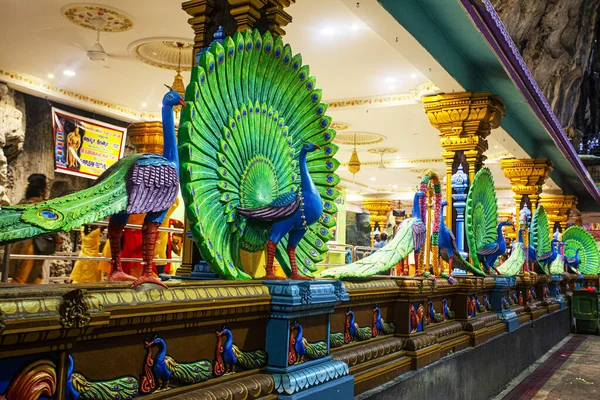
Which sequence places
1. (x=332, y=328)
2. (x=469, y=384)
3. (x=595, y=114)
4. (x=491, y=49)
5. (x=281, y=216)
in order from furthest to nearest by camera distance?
(x=595, y=114)
(x=491, y=49)
(x=469, y=384)
(x=332, y=328)
(x=281, y=216)

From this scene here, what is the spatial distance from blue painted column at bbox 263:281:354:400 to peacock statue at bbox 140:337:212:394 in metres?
0.36

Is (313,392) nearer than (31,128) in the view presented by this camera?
Yes

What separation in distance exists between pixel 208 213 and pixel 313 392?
755 millimetres

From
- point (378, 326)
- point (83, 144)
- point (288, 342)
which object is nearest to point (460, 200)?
point (378, 326)

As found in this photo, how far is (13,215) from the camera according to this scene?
133 centimetres

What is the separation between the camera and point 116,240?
1762 millimetres

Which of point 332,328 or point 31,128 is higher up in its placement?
point 31,128

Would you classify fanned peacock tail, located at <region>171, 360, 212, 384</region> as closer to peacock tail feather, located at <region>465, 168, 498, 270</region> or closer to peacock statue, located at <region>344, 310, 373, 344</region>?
peacock statue, located at <region>344, 310, 373, 344</region>

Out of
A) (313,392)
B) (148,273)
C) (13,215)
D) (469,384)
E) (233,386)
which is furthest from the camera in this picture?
(469,384)

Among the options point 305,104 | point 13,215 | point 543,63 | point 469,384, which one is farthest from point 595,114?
point 13,215

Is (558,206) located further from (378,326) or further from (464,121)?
(378,326)

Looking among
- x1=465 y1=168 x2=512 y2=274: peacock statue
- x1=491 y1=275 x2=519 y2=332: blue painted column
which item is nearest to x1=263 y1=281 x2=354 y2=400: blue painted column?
x1=465 y1=168 x2=512 y2=274: peacock statue

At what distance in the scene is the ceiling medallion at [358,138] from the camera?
1083cm

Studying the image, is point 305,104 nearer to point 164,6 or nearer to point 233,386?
point 233,386
